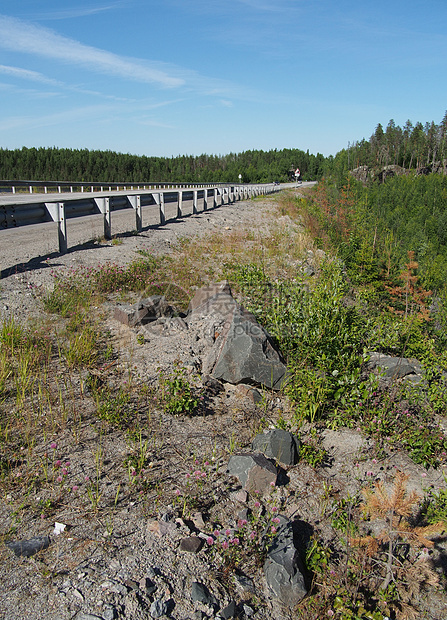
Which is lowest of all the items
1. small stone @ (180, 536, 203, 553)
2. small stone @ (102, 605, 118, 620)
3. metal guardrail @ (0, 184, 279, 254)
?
small stone @ (180, 536, 203, 553)

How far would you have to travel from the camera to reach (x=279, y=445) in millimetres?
4012

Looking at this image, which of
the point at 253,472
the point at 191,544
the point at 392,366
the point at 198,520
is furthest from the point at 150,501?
the point at 392,366

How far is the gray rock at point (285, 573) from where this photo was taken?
276cm

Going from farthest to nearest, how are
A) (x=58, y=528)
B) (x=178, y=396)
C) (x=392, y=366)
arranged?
(x=392, y=366), (x=178, y=396), (x=58, y=528)

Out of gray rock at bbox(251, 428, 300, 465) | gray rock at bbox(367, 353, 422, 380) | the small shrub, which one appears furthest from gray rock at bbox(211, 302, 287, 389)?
gray rock at bbox(367, 353, 422, 380)

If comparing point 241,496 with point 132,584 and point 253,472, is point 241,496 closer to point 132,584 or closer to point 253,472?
point 253,472

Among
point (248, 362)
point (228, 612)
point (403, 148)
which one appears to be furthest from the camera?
point (403, 148)

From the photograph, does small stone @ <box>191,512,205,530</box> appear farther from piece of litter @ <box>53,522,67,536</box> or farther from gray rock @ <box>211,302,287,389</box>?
gray rock @ <box>211,302,287,389</box>

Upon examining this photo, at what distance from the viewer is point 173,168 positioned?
118 m

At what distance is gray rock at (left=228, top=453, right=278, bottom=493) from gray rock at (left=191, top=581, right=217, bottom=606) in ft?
3.32

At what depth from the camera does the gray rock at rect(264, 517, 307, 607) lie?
276 centimetres

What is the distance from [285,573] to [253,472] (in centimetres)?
90

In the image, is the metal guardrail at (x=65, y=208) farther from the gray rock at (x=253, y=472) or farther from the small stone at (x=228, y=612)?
the small stone at (x=228, y=612)

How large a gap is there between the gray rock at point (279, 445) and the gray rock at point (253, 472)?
0.87 ft
